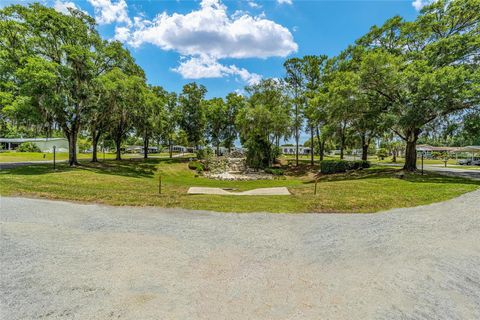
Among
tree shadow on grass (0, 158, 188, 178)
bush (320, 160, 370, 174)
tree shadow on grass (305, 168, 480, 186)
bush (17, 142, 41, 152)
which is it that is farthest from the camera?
bush (17, 142, 41, 152)

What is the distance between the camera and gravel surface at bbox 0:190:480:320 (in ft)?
10.3

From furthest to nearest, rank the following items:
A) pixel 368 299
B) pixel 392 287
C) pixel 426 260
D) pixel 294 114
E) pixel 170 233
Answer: pixel 294 114 → pixel 170 233 → pixel 426 260 → pixel 392 287 → pixel 368 299

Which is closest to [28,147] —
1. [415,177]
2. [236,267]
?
[236,267]

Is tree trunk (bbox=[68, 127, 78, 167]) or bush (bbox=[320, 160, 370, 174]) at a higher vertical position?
tree trunk (bbox=[68, 127, 78, 167])

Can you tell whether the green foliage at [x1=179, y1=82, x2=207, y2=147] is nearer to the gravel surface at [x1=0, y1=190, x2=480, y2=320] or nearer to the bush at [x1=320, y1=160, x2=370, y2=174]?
the bush at [x1=320, y1=160, x2=370, y2=174]

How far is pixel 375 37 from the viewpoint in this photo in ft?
61.4

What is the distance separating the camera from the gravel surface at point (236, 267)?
10.3 ft

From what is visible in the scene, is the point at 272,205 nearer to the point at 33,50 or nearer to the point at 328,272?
the point at 328,272

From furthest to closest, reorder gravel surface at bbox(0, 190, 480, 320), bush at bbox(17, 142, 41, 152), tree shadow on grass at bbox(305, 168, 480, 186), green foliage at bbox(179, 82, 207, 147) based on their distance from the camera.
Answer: bush at bbox(17, 142, 41, 152)
green foliage at bbox(179, 82, 207, 147)
tree shadow on grass at bbox(305, 168, 480, 186)
gravel surface at bbox(0, 190, 480, 320)

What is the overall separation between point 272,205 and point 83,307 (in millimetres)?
6798

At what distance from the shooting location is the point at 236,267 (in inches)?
168

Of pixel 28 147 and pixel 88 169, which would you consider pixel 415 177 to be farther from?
pixel 28 147

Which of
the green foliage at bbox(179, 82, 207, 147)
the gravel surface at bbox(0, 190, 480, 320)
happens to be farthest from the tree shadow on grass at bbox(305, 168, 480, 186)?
the green foliage at bbox(179, 82, 207, 147)

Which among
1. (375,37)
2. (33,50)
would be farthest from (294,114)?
(33,50)
